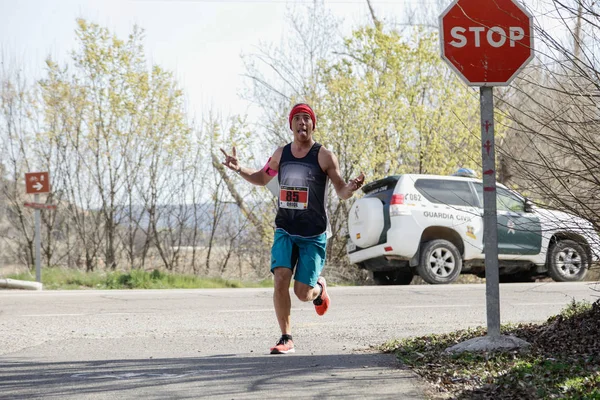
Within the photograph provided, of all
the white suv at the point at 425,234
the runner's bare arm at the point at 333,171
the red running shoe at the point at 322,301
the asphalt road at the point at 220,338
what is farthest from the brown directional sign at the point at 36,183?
the runner's bare arm at the point at 333,171

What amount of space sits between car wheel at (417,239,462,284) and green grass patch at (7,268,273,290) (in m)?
3.17

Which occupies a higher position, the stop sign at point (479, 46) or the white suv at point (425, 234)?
the stop sign at point (479, 46)

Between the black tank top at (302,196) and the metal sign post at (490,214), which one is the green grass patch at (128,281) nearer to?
the black tank top at (302,196)

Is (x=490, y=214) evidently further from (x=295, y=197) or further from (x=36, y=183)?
(x=36, y=183)

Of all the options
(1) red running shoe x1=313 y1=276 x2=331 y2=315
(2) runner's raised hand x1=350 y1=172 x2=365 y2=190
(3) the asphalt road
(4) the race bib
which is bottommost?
(3) the asphalt road

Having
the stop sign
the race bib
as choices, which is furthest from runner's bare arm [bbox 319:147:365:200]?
the stop sign

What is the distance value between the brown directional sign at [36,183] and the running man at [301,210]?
33.0 ft

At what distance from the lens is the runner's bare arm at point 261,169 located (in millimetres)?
6930

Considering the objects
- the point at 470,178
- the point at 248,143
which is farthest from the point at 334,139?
the point at 470,178

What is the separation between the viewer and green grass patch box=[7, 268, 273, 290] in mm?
14891

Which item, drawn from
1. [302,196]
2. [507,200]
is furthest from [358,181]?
[507,200]

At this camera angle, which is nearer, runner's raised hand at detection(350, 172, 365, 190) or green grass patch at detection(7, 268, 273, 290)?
runner's raised hand at detection(350, 172, 365, 190)

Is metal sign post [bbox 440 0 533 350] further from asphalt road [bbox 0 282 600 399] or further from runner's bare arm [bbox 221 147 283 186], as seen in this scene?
runner's bare arm [bbox 221 147 283 186]

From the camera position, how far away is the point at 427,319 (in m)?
9.44
